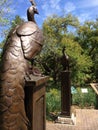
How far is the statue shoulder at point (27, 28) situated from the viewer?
2.54m

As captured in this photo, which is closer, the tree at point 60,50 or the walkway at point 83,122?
the walkway at point 83,122

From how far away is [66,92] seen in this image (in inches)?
334

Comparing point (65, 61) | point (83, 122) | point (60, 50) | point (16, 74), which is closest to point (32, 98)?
point (16, 74)

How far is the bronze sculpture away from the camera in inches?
88.2

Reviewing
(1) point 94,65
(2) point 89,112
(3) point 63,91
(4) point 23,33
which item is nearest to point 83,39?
(1) point 94,65

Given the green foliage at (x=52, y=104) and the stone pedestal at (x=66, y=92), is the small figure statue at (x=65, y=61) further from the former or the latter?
the green foliage at (x=52, y=104)

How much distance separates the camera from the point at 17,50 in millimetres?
2422

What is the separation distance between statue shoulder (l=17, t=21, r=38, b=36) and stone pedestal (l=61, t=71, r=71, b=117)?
5.84 m

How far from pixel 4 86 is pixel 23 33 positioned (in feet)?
1.99

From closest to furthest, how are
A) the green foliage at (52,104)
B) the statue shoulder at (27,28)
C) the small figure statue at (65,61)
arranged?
the statue shoulder at (27,28)
the small figure statue at (65,61)
the green foliage at (52,104)

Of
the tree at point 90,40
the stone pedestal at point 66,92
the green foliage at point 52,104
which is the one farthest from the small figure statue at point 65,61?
the tree at point 90,40

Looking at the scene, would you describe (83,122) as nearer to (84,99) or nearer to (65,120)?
(65,120)

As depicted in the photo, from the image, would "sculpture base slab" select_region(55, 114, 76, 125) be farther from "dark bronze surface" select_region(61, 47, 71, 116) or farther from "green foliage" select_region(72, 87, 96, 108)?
"green foliage" select_region(72, 87, 96, 108)

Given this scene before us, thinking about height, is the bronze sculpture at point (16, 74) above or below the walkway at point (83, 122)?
above
